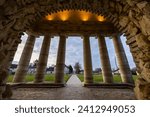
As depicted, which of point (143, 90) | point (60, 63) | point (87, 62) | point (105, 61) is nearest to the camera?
point (143, 90)

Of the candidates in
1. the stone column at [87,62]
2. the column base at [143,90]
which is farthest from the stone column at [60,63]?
the column base at [143,90]

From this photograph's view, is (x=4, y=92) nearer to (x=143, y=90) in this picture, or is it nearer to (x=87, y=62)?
(x=143, y=90)

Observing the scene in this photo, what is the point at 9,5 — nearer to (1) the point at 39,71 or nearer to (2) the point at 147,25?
(2) the point at 147,25

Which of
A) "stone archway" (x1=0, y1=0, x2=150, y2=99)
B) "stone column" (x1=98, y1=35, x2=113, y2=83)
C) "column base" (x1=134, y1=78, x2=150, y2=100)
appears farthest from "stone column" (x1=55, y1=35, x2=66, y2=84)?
"column base" (x1=134, y1=78, x2=150, y2=100)

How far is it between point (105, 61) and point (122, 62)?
2.14m

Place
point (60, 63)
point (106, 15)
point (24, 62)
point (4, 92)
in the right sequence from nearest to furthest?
point (4, 92) < point (106, 15) < point (60, 63) < point (24, 62)

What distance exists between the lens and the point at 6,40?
8.02 m

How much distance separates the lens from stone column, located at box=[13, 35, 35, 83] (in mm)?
20791

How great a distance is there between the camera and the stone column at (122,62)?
69.7ft

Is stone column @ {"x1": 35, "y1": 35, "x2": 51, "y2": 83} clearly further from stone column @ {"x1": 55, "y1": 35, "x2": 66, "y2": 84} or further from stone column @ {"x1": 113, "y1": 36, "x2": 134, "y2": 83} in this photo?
stone column @ {"x1": 113, "y1": 36, "x2": 134, "y2": 83}

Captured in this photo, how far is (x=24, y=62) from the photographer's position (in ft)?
70.6

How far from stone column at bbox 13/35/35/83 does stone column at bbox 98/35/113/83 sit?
8.94m

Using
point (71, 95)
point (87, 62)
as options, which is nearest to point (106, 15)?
point (71, 95)

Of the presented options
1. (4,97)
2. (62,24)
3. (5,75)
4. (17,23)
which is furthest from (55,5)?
(62,24)
